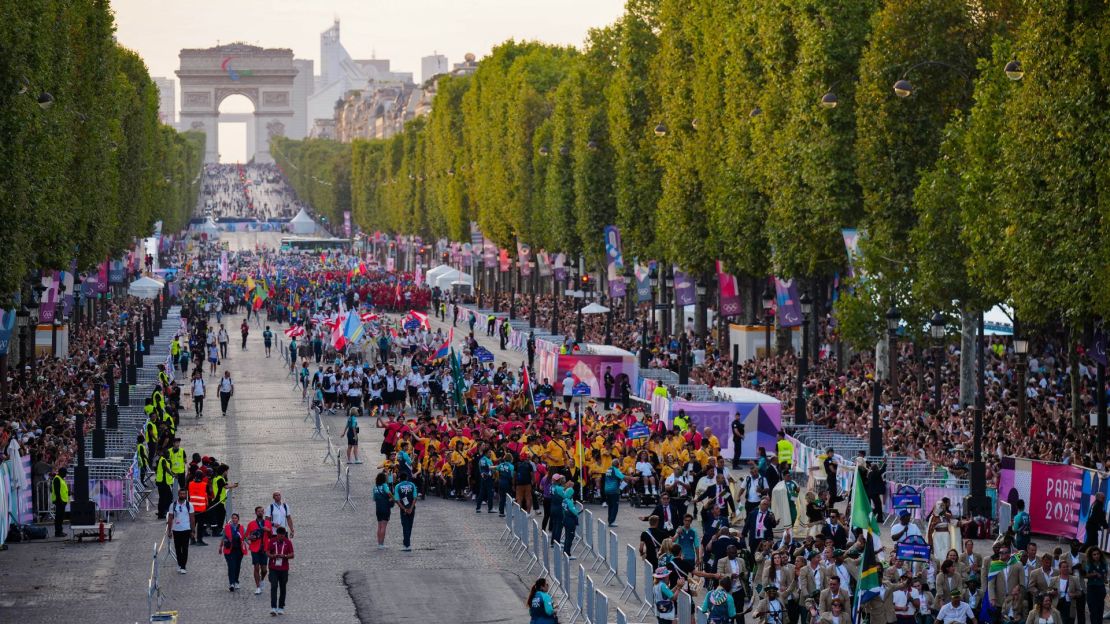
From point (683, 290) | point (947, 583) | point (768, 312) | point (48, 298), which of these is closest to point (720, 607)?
point (947, 583)

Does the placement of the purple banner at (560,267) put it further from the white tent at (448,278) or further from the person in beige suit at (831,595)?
the person in beige suit at (831,595)

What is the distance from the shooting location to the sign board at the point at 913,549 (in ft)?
80.6

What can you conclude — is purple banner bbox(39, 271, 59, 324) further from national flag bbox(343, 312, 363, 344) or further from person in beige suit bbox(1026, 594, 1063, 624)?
person in beige suit bbox(1026, 594, 1063, 624)

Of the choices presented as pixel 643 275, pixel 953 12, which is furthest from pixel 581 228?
pixel 953 12

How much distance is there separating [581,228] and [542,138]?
46.2 feet

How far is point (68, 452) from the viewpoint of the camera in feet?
122

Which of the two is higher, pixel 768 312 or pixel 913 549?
pixel 768 312

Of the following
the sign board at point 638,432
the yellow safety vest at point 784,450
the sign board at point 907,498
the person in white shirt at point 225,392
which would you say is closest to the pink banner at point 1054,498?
the sign board at point 907,498

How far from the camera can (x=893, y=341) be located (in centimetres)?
4556

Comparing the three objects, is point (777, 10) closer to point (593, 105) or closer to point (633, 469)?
point (633, 469)

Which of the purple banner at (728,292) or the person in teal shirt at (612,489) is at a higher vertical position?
the purple banner at (728,292)

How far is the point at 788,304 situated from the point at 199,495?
2514 cm

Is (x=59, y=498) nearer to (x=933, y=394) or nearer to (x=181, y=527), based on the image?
(x=181, y=527)

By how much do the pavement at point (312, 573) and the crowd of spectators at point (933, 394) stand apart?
9.24 meters
